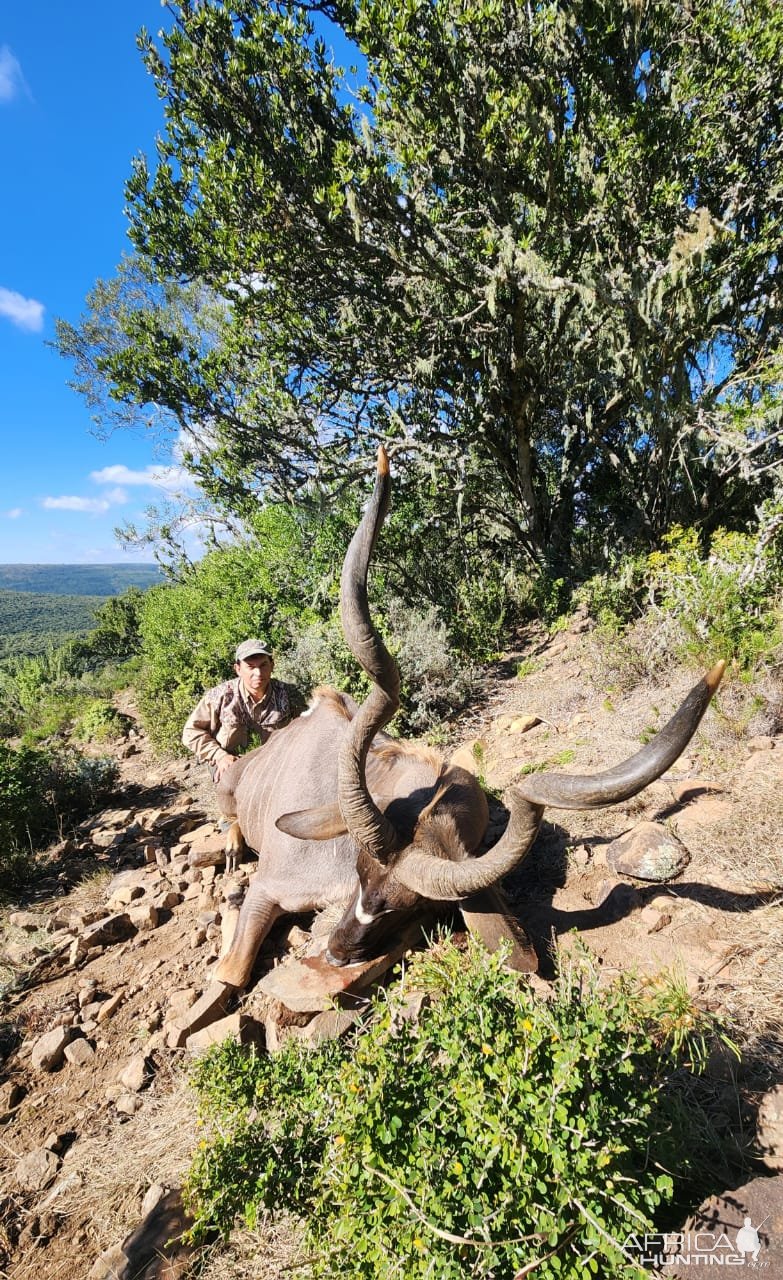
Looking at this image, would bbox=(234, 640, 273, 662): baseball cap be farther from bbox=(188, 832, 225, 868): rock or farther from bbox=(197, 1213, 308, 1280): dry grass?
bbox=(197, 1213, 308, 1280): dry grass

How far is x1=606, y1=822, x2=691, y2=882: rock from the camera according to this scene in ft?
9.92

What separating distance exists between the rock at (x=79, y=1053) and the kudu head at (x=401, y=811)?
170 centimetres

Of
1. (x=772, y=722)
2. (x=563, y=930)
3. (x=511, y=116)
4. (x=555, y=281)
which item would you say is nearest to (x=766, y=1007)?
(x=563, y=930)

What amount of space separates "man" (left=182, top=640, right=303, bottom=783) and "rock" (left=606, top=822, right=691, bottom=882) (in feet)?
11.9

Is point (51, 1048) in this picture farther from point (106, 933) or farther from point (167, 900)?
point (167, 900)

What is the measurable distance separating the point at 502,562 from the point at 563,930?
832 cm

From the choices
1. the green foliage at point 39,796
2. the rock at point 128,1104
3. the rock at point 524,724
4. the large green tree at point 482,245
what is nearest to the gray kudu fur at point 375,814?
the rock at point 128,1104

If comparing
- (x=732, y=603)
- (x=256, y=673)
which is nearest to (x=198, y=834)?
(x=256, y=673)

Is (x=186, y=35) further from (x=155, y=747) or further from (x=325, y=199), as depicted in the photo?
(x=155, y=747)

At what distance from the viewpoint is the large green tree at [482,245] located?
5.99 m

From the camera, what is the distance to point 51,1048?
3.33 meters

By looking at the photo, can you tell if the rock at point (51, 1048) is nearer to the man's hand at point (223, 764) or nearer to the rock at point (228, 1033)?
the rock at point (228, 1033)

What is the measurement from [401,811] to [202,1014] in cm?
161

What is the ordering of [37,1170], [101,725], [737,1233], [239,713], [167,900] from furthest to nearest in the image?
[101,725] → [239,713] → [167,900] → [37,1170] → [737,1233]
